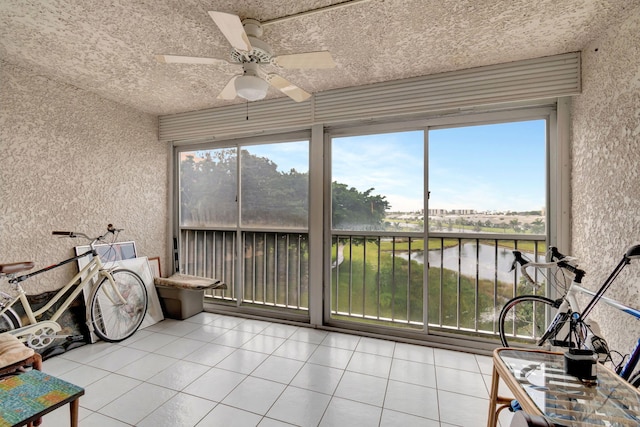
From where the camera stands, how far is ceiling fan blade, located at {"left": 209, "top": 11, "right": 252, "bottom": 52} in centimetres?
130

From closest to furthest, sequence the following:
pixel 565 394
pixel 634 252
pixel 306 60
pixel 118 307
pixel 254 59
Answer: pixel 565 394, pixel 634 252, pixel 306 60, pixel 254 59, pixel 118 307

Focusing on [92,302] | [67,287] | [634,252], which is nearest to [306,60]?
[634,252]

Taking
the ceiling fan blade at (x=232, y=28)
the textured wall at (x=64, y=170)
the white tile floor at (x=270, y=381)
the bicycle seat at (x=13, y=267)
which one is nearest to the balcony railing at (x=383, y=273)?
the white tile floor at (x=270, y=381)

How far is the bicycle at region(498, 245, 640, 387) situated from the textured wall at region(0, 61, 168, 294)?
3970 mm

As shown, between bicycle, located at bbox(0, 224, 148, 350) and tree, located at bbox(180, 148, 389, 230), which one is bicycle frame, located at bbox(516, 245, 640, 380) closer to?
tree, located at bbox(180, 148, 389, 230)

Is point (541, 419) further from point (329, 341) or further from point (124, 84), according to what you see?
point (124, 84)

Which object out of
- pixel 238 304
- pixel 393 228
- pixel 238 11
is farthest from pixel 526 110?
pixel 238 304

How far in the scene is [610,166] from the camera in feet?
5.83

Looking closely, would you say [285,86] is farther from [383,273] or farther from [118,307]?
[118,307]

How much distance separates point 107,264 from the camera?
2.94 m

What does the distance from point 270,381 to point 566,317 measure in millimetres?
2154

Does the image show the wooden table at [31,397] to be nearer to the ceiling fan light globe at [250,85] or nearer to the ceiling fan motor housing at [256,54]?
the ceiling fan light globe at [250,85]

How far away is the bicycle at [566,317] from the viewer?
1435 mm

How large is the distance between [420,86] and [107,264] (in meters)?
3.63
